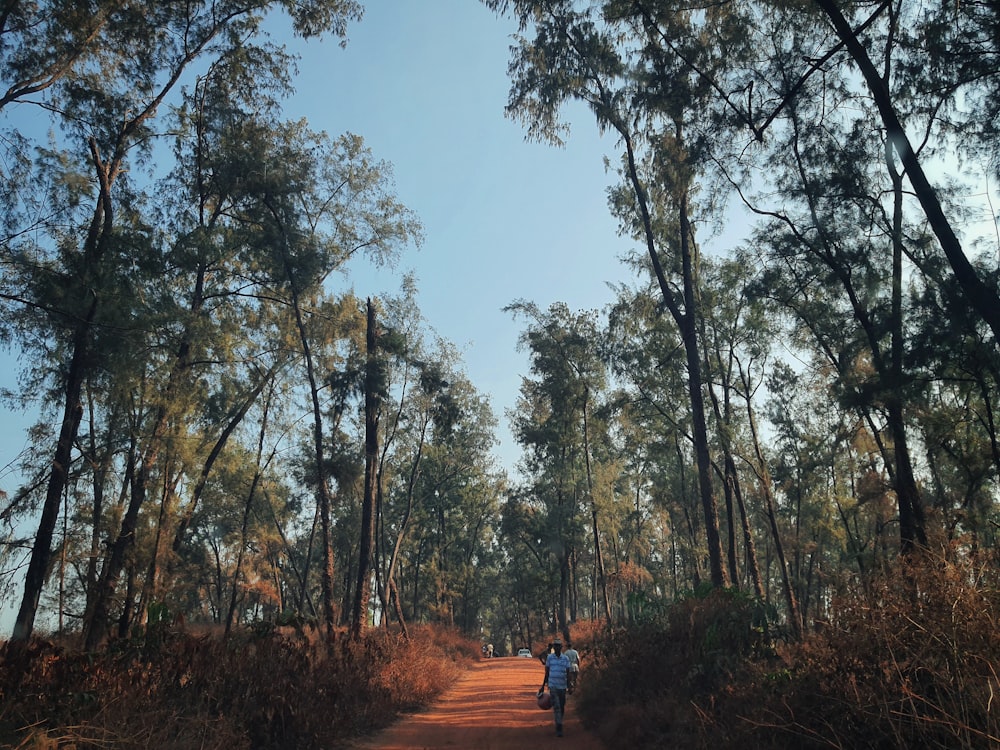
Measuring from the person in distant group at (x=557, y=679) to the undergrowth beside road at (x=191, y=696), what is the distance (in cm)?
327

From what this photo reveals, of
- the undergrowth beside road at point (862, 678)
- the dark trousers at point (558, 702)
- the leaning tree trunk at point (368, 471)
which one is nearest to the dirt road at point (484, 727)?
the dark trousers at point (558, 702)

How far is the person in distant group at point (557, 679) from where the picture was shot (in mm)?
10844

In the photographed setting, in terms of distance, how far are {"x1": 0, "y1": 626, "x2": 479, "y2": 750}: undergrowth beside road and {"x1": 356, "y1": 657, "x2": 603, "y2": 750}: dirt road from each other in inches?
29.0

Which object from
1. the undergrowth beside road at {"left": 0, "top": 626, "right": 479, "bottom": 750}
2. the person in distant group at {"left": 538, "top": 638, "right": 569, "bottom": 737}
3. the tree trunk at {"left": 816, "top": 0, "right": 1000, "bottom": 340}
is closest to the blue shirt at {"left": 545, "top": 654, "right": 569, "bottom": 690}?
the person in distant group at {"left": 538, "top": 638, "right": 569, "bottom": 737}

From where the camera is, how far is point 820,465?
27.5m

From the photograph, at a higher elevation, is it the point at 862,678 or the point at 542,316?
the point at 542,316

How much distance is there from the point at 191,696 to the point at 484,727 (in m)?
5.97

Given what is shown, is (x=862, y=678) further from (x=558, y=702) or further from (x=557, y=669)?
(x=557, y=669)

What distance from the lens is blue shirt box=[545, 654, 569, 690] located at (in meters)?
11.0

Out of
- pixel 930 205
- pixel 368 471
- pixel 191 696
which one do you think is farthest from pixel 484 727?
pixel 930 205

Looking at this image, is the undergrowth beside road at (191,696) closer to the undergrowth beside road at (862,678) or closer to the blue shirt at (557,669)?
the blue shirt at (557,669)

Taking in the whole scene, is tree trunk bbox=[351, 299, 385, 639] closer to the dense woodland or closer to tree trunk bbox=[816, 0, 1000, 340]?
the dense woodland

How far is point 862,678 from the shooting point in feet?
17.4

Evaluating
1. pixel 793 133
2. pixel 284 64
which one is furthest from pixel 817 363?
pixel 284 64
